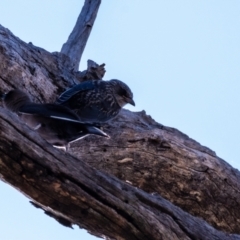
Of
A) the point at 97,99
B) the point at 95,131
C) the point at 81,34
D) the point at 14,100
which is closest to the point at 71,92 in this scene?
the point at 97,99

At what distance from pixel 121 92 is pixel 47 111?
4.67ft

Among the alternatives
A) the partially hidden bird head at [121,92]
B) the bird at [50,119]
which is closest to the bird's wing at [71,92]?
the partially hidden bird head at [121,92]

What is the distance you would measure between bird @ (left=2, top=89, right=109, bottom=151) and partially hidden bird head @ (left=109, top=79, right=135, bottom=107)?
1.22 meters

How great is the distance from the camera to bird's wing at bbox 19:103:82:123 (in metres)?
2.73

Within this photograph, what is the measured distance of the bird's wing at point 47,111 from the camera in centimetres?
273

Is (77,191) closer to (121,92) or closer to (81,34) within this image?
(121,92)

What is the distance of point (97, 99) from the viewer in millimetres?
3898

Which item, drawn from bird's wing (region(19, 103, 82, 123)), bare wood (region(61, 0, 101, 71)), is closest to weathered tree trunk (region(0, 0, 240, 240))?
bare wood (region(61, 0, 101, 71))

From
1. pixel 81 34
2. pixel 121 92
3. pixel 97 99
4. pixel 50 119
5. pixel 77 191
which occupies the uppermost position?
pixel 81 34

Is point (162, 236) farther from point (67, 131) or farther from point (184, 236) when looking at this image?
point (67, 131)

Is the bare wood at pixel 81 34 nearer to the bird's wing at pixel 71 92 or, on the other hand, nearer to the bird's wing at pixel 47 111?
the bird's wing at pixel 71 92

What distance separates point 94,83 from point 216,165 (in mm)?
981

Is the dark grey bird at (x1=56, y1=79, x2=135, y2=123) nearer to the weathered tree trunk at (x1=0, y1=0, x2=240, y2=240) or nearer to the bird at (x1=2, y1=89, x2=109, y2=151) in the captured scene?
the weathered tree trunk at (x1=0, y1=0, x2=240, y2=240)

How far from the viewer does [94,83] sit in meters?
3.94
